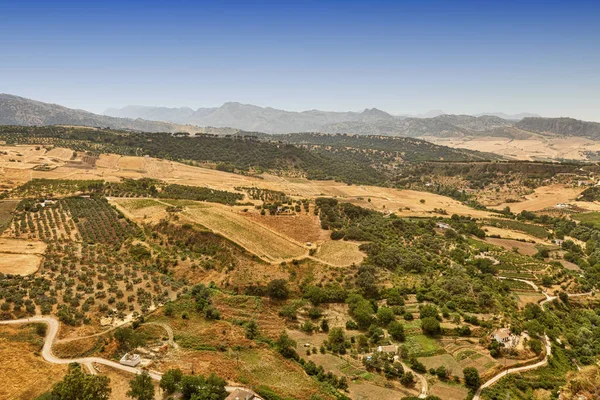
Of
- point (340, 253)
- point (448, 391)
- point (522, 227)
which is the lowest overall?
point (448, 391)

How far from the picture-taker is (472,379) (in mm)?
48344

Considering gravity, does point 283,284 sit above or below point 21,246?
below

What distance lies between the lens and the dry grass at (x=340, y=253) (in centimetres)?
7900

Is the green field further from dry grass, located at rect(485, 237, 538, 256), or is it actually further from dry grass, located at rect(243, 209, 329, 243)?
dry grass, located at rect(243, 209, 329, 243)

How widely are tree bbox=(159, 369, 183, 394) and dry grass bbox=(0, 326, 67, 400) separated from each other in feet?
37.5

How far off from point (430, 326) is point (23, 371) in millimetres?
52545

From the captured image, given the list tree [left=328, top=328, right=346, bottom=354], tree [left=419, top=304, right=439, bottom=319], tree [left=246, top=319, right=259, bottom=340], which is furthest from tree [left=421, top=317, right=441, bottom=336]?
tree [left=246, top=319, right=259, bottom=340]

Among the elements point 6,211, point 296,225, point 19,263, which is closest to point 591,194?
point 296,225

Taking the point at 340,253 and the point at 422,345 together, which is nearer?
the point at 422,345

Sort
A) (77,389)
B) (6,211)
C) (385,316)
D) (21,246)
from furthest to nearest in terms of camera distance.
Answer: (6,211)
(21,246)
(385,316)
(77,389)

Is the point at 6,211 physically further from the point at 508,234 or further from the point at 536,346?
the point at 508,234

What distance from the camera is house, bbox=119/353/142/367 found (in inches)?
1807

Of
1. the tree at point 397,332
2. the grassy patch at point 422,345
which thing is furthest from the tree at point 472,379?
the tree at point 397,332

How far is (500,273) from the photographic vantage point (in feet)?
276
